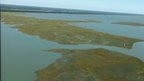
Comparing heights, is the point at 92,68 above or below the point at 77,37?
below

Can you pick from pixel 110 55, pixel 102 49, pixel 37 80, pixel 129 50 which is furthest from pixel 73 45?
pixel 37 80

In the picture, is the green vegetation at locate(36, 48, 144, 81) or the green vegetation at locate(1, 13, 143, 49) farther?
the green vegetation at locate(1, 13, 143, 49)

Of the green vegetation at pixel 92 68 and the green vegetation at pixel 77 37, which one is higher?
the green vegetation at pixel 77 37

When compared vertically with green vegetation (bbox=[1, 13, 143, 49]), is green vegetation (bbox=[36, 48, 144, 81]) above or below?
below

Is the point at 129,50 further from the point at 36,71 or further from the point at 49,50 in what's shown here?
the point at 36,71

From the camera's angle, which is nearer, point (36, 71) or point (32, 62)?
point (36, 71)

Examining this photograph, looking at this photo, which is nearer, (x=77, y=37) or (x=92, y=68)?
(x=92, y=68)

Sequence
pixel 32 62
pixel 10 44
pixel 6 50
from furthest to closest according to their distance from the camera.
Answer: pixel 10 44 → pixel 6 50 → pixel 32 62

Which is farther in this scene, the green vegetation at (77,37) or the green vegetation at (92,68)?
the green vegetation at (77,37)
